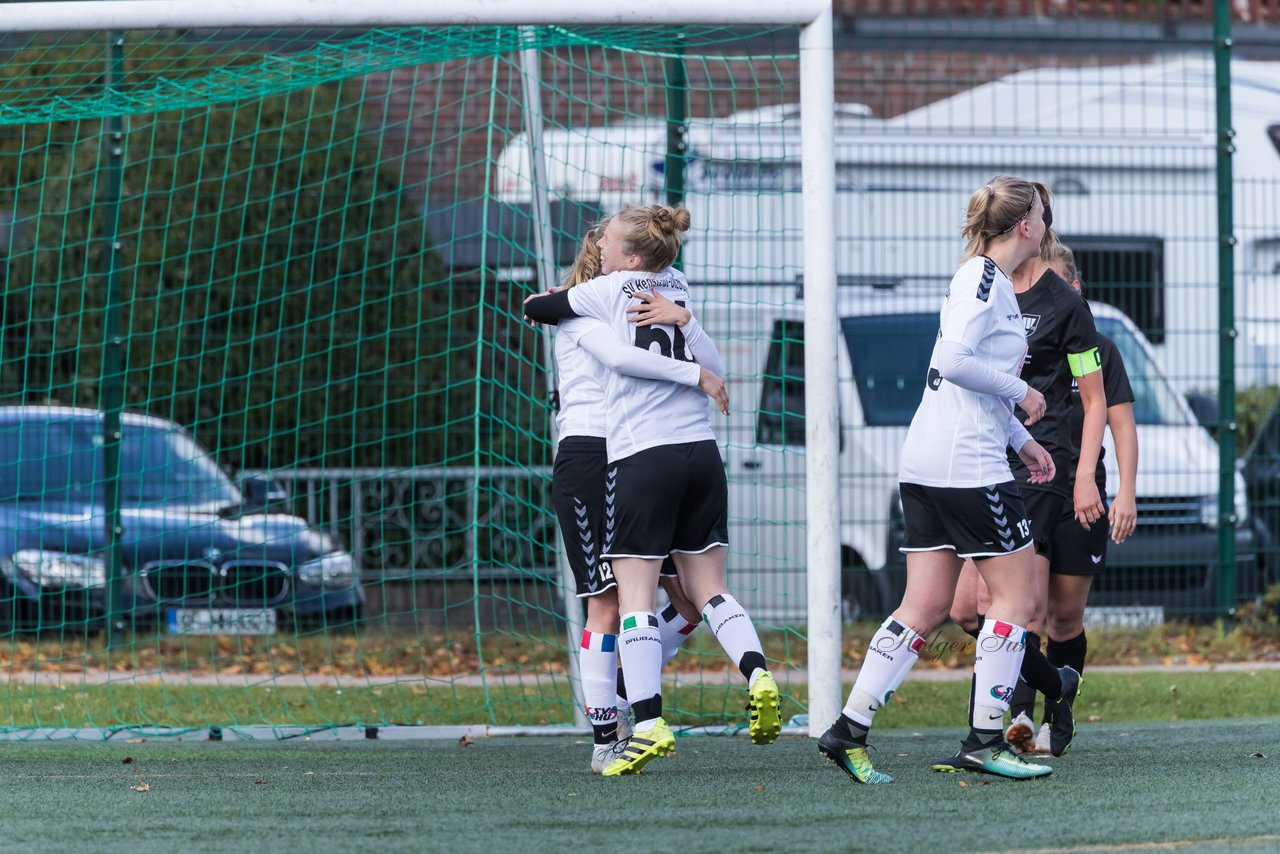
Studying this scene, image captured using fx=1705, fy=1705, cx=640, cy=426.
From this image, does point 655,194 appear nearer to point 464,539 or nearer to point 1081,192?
point 464,539

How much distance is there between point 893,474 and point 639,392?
4251 millimetres

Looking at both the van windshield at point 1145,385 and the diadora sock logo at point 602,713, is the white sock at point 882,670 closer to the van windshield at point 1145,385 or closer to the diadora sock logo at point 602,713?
the diadora sock logo at point 602,713

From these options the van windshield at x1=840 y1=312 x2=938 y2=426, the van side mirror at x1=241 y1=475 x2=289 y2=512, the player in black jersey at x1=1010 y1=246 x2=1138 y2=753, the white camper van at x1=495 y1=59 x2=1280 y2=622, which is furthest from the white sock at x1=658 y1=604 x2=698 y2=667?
the van windshield at x1=840 y1=312 x2=938 y2=426

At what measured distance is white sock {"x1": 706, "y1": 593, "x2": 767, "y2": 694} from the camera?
4797 mm

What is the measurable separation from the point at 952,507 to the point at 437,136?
22.5ft

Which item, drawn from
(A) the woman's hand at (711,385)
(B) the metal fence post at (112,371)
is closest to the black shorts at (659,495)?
(A) the woman's hand at (711,385)

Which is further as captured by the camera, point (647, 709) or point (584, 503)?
point (584, 503)

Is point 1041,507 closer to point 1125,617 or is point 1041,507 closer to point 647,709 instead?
point 647,709

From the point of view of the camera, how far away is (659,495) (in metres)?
4.74

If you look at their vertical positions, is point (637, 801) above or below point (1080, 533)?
below

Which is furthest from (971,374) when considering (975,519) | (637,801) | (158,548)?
(158,548)

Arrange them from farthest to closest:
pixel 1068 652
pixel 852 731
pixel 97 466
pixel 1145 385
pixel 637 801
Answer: pixel 1145 385, pixel 97 466, pixel 1068 652, pixel 852 731, pixel 637 801

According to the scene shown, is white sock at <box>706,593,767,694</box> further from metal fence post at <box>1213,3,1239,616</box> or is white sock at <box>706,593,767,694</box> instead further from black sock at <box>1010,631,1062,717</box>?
metal fence post at <box>1213,3,1239,616</box>

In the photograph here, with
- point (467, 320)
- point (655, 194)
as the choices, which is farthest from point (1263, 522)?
point (467, 320)
